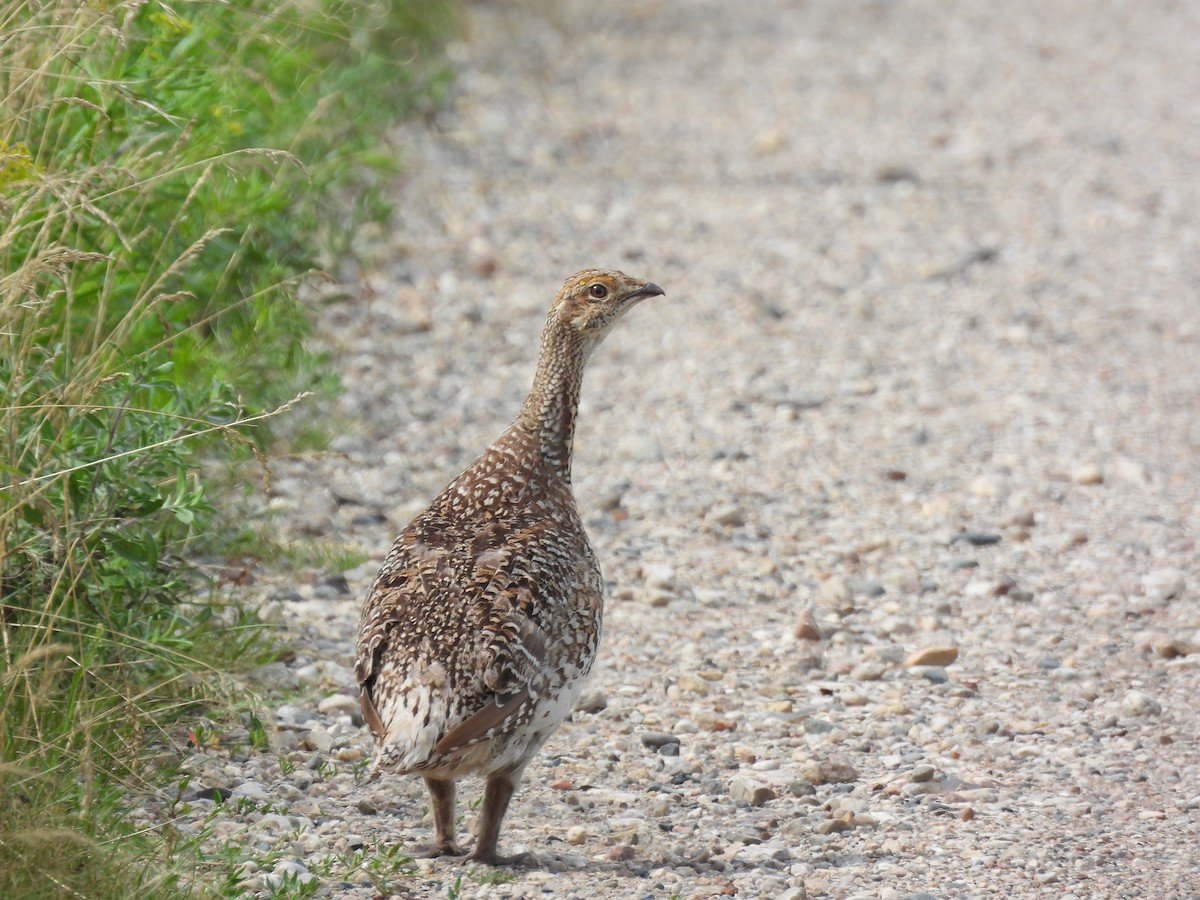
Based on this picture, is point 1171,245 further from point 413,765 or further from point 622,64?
point 413,765

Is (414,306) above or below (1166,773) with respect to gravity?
above

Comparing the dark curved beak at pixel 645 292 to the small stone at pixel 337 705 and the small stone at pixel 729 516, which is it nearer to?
the small stone at pixel 337 705

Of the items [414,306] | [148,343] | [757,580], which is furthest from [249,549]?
[414,306]

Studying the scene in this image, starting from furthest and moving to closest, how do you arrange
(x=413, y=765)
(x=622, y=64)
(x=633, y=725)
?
(x=622, y=64) → (x=633, y=725) → (x=413, y=765)

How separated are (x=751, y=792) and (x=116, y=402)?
93.5 inches

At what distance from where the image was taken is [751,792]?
16.5ft

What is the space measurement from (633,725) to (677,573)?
1.27 metres

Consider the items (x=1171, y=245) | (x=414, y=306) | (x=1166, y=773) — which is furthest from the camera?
(x=1171, y=245)

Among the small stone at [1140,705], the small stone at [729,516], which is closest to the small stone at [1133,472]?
the small stone at [729,516]

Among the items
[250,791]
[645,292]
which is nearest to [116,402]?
[250,791]

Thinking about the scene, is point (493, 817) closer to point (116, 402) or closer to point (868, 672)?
point (116, 402)

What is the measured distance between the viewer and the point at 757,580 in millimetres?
6699

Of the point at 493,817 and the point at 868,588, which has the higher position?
the point at 868,588

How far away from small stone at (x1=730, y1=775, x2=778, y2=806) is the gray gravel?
0.06 feet
